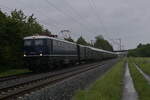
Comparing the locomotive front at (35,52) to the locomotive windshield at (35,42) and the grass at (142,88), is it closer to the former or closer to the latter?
the locomotive windshield at (35,42)

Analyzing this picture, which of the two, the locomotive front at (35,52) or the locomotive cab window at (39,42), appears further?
the locomotive cab window at (39,42)

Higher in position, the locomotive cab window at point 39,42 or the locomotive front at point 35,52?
the locomotive cab window at point 39,42

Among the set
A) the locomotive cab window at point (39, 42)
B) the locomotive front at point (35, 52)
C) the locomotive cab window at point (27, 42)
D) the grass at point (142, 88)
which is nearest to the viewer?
the grass at point (142, 88)

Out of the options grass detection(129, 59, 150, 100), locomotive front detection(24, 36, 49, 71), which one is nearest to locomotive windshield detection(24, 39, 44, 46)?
locomotive front detection(24, 36, 49, 71)

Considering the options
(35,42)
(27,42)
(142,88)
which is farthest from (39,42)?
(142,88)

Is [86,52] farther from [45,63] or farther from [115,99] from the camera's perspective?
[115,99]

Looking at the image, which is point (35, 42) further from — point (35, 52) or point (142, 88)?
point (142, 88)

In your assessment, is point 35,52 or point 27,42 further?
point 27,42

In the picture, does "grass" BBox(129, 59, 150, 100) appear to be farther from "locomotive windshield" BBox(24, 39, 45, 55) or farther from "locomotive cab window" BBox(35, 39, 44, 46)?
"locomotive cab window" BBox(35, 39, 44, 46)

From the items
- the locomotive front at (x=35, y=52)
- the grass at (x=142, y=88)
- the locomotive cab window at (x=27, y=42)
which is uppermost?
the locomotive cab window at (x=27, y=42)

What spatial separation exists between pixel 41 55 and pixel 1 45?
15.1 feet

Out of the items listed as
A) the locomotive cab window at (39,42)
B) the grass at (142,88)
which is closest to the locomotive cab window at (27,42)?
the locomotive cab window at (39,42)

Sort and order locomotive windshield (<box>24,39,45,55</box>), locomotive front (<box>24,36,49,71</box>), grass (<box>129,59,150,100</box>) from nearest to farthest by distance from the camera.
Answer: grass (<box>129,59,150,100</box>)
locomotive front (<box>24,36,49,71</box>)
locomotive windshield (<box>24,39,45,55</box>)

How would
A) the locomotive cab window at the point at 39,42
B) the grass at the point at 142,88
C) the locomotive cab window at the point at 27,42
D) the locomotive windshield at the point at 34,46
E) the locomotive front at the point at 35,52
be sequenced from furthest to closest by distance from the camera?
the locomotive cab window at the point at 27,42 → the locomotive cab window at the point at 39,42 → the locomotive windshield at the point at 34,46 → the locomotive front at the point at 35,52 → the grass at the point at 142,88
